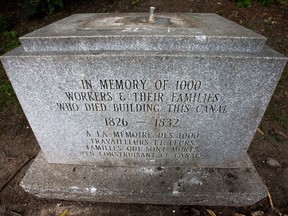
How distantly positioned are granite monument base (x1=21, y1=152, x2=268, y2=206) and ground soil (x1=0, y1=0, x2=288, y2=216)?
105 mm

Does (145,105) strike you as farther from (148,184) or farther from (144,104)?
(148,184)

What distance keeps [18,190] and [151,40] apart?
2.40 metres

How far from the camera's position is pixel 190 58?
1661 millimetres

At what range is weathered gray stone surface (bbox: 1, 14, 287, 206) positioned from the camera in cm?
171

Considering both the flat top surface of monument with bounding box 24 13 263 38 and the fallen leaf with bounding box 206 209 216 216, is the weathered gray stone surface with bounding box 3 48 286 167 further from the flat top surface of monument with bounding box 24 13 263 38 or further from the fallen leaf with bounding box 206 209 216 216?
the fallen leaf with bounding box 206 209 216 216

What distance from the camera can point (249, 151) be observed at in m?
3.02

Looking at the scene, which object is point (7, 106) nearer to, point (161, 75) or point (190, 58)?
point (161, 75)

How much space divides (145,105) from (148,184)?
910 mm

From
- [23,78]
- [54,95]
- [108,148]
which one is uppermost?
[23,78]

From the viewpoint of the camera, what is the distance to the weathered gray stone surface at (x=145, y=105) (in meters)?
1.71

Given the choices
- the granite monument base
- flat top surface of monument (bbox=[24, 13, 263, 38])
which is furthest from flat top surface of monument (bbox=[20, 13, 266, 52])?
the granite monument base

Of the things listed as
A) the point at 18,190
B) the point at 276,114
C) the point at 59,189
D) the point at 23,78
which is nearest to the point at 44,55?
the point at 23,78

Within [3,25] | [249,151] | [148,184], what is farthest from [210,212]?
[3,25]

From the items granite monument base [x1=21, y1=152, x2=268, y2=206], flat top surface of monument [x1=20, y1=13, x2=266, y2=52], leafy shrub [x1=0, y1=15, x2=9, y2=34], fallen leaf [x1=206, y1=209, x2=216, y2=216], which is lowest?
fallen leaf [x1=206, y1=209, x2=216, y2=216]
